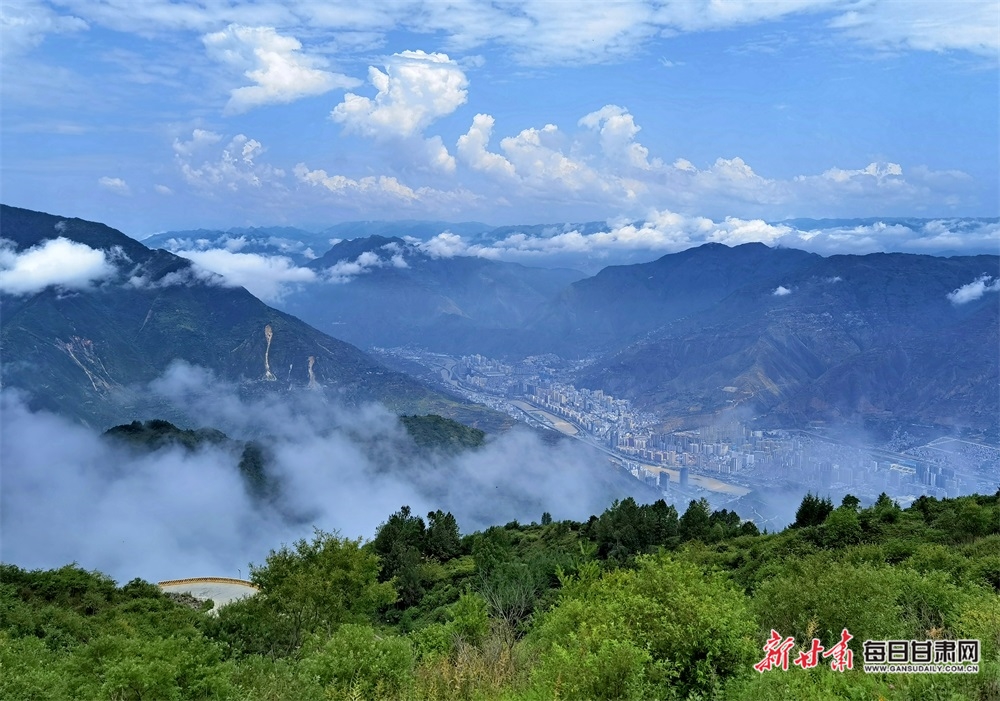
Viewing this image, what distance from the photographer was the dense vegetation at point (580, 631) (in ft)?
44.6

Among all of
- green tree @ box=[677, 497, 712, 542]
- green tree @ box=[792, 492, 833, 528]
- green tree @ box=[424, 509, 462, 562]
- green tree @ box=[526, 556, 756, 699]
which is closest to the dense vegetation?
green tree @ box=[526, 556, 756, 699]

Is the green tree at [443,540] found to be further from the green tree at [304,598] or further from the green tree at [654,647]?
the green tree at [654,647]

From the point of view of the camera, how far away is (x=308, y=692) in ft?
50.8

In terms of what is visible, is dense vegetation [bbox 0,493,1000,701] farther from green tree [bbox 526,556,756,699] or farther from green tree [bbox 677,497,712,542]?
green tree [bbox 677,497,712,542]

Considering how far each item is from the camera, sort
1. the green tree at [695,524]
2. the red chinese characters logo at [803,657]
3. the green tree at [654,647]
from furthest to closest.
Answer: the green tree at [695,524], the red chinese characters logo at [803,657], the green tree at [654,647]

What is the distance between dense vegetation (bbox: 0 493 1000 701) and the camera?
44.6 feet

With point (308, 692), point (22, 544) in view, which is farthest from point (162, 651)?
point (22, 544)

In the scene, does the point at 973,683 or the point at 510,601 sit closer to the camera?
the point at 973,683

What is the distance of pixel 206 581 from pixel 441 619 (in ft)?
109

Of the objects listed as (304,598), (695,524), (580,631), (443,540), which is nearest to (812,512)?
(695,524)

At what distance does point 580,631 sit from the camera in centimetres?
1612

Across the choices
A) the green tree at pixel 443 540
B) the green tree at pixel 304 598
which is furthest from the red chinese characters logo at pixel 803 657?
the green tree at pixel 443 540

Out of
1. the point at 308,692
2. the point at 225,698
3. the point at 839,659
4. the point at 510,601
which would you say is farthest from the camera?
the point at 510,601

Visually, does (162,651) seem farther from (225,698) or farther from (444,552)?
(444,552)
